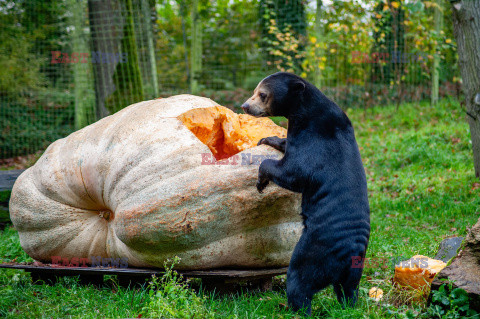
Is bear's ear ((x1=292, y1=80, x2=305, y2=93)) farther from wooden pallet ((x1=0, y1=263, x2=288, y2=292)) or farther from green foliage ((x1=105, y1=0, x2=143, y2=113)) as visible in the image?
green foliage ((x1=105, y1=0, x2=143, y2=113))

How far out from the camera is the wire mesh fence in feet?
33.1

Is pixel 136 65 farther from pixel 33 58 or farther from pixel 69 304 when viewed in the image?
pixel 69 304

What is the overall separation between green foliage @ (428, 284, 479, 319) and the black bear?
1.63ft

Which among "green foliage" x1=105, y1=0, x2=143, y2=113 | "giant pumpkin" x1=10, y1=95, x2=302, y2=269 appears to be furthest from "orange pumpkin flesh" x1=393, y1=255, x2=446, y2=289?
"green foliage" x1=105, y1=0, x2=143, y2=113

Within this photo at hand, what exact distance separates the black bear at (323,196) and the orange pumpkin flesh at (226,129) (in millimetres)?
674

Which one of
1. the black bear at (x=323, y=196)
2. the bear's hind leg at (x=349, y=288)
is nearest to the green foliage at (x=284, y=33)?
the black bear at (x=323, y=196)

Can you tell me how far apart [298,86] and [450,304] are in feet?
5.62

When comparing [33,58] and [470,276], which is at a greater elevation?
[33,58]

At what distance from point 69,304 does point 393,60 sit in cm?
943

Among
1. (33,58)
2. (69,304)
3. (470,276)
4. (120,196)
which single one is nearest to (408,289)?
(470,276)

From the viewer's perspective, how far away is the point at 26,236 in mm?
4102

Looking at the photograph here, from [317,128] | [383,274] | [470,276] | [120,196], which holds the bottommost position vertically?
[383,274]

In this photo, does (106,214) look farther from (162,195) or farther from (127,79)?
(127,79)

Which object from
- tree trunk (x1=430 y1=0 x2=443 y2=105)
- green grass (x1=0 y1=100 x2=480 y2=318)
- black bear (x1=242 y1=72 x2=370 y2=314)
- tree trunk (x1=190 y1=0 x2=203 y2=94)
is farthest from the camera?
tree trunk (x1=190 y1=0 x2=203 y2=94)
